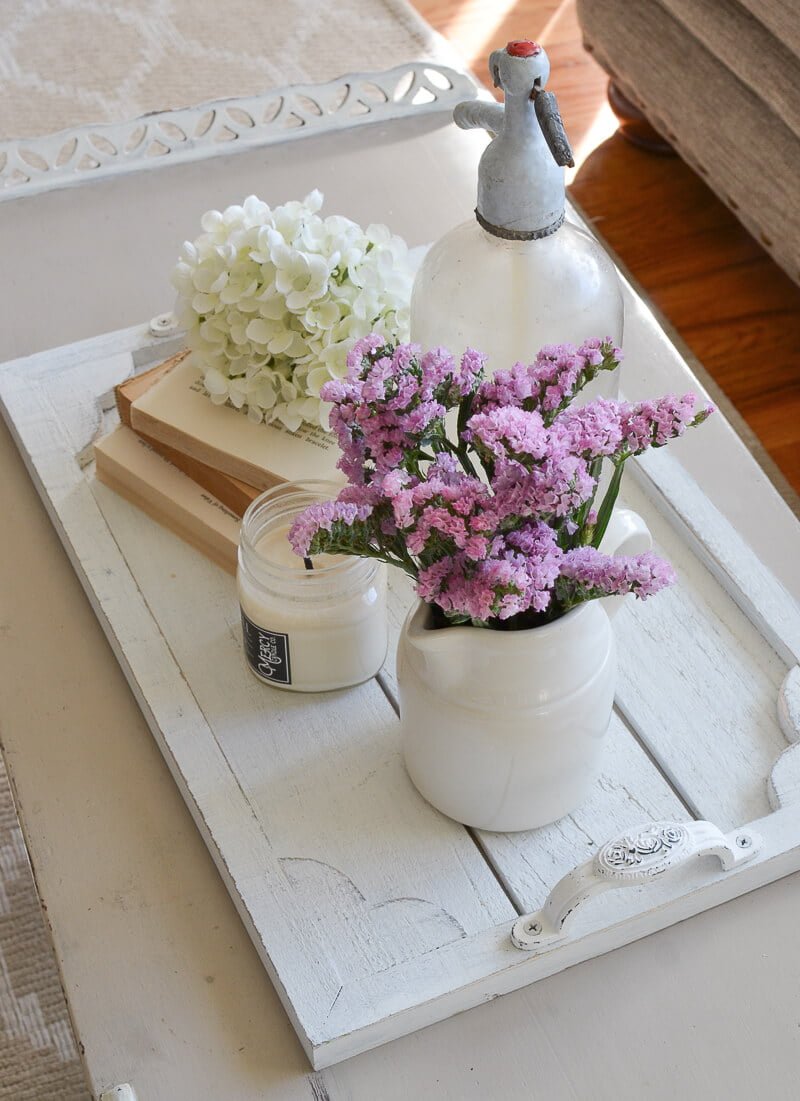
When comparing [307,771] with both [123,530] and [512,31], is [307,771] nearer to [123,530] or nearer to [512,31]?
[123,530]

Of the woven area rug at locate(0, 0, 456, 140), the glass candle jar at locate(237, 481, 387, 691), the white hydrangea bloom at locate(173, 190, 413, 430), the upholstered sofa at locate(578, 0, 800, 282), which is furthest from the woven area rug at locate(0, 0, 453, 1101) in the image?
the glass candle jar at locate(237, 481, 387, 691)

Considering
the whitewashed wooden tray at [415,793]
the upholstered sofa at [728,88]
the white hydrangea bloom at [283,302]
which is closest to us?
the whitewashed wooden tray at [415,793]

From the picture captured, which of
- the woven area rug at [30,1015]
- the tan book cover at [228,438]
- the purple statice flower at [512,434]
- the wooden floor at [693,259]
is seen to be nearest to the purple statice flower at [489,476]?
the purple statice flower at [512,434]

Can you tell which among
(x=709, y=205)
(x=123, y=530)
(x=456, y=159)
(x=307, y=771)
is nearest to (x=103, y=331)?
(x=123, y=530)

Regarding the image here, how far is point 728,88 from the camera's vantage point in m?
1.49

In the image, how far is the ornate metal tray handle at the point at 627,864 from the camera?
572mm

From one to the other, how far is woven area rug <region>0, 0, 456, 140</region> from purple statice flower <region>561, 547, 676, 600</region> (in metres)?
0.96

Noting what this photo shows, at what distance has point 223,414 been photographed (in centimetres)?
80

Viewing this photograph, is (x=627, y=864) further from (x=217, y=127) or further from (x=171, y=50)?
(x=171, y=50)

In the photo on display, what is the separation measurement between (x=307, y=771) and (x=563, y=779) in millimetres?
146

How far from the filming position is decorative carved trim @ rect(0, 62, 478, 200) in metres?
1.17

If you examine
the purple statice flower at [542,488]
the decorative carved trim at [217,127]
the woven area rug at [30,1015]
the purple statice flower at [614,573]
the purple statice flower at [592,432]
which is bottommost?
the woven area rug at [30,1015]

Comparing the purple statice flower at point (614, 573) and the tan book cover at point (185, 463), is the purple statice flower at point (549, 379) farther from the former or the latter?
the tan book cover at point (185, 463)

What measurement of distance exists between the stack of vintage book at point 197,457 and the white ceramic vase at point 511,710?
0.20m
